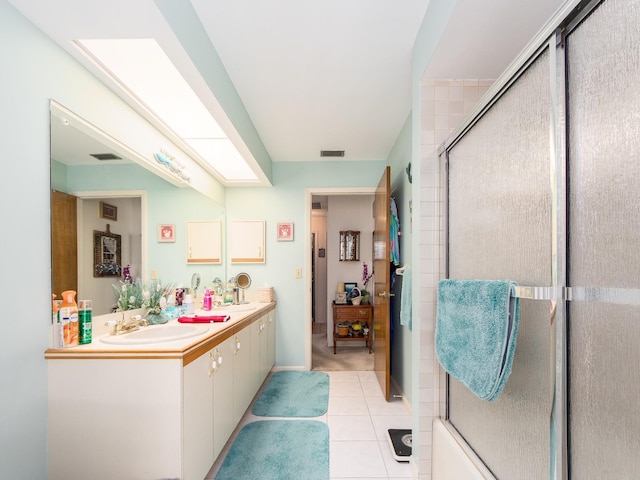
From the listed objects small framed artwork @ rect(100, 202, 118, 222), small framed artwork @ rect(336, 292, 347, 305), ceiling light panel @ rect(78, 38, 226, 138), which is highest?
ceiling light panel @ rect(78, 38, 226, 138)

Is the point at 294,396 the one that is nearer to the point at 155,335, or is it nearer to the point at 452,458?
the point at 155,335

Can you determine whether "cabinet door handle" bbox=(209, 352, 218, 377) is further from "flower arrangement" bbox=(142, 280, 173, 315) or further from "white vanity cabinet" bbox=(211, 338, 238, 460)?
"flower arrangement" bbox=(142, 280, 173, 315)

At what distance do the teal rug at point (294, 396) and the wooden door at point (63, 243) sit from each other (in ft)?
5.67

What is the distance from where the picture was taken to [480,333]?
105 centimetres

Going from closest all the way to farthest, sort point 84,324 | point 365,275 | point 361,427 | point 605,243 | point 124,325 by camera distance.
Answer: point 605,243 → point 84,324 → point 124,325 → point 361,427 → point 365,275

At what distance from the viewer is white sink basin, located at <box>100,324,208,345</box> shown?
1456mm

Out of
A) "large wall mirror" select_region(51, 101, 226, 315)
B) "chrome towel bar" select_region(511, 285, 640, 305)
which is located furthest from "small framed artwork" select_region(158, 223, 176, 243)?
"chrome towel bar" select_region(511, 285, 640, 305)

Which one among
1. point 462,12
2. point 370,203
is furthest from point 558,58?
point 370,203

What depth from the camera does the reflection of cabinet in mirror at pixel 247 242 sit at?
3.60m

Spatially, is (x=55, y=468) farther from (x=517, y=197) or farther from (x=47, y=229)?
(x=517, y=197)

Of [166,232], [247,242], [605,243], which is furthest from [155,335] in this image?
[605,243]

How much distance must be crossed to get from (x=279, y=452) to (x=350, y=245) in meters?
3.07

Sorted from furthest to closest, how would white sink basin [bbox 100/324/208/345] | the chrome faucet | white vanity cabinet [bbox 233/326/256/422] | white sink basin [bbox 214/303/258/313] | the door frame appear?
1. the door frame
2. white sink basin [bbox 214/303/258/313]
3. white vanity cabinet [bbox 233/326/256/422]
4. the chrome faucet
5. white sink basin [bbox 100/324/208/345]

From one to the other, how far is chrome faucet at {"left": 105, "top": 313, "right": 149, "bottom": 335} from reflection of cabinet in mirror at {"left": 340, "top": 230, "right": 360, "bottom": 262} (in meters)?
3.15
